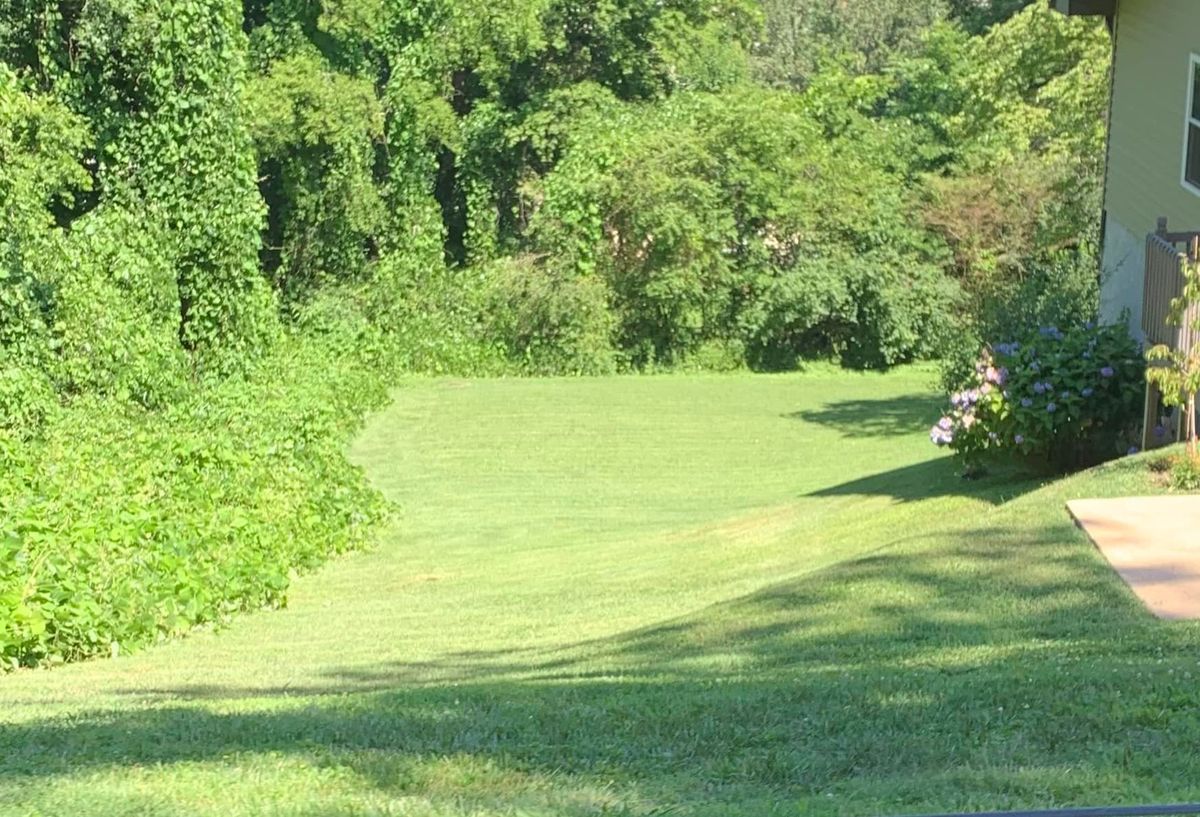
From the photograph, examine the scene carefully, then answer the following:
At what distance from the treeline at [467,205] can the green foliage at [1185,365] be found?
3.36 meters

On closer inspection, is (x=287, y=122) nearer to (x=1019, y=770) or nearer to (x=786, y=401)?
(x=786, y=401)

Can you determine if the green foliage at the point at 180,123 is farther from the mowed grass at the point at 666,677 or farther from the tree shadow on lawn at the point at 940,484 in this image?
the tree shadow on lawn at the point at 940,484

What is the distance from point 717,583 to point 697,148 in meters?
17.3

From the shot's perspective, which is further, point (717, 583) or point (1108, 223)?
point (1108, 223)

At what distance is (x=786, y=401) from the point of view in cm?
2431

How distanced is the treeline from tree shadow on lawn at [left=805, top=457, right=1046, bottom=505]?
59.8 inches

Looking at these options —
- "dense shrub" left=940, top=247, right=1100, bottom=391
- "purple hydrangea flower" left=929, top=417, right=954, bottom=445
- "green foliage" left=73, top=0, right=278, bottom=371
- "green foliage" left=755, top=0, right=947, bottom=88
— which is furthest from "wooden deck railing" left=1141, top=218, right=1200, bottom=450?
"green foliage" left=755, top=0, right=947, bottom=88

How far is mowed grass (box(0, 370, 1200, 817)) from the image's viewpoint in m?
5.26

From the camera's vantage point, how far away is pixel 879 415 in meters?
22.9

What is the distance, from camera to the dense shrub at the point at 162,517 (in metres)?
10.2

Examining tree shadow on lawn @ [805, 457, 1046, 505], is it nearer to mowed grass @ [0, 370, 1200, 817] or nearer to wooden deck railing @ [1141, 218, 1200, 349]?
mowed grass @ [0, 370, 1200, 817]

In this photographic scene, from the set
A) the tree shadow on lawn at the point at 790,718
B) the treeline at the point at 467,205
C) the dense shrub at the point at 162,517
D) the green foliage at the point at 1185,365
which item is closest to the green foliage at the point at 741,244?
the treeline at the point at 467,205

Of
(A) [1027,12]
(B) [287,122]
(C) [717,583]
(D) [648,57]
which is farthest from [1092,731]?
(D) [648,57]

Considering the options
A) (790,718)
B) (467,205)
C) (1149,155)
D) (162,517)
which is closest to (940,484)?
(1149,155)
